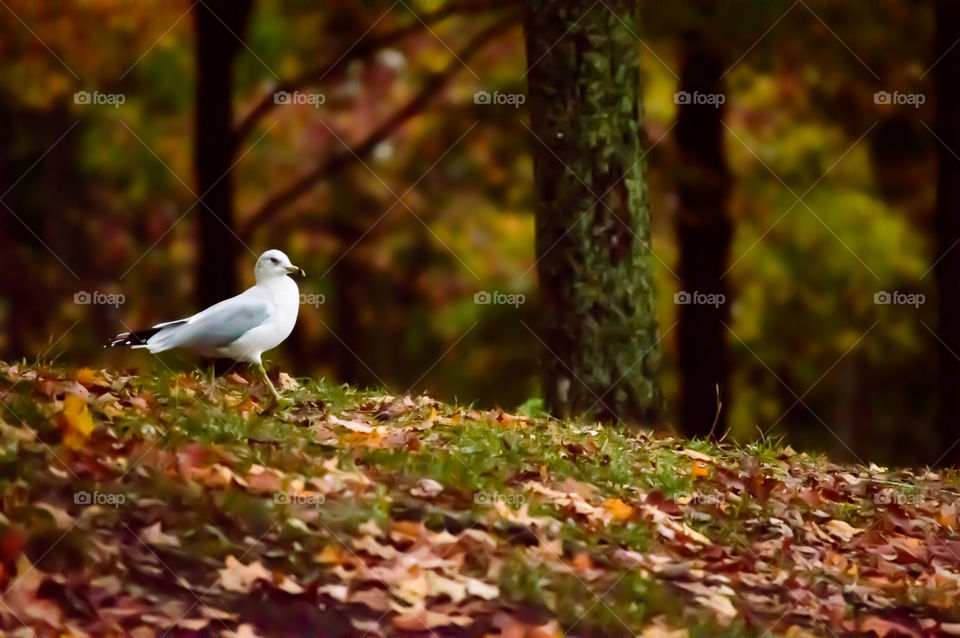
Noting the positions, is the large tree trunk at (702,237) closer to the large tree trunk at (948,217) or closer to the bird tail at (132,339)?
the large tree trunk at (948,217)

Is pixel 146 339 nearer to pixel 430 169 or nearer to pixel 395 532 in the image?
pixel 395 532

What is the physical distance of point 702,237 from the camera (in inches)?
546

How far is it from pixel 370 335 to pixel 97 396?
1816 centimetres

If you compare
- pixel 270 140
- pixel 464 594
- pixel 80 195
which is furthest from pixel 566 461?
pixel 80 195

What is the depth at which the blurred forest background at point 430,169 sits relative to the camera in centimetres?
1375

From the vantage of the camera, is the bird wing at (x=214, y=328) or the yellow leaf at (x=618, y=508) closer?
the yellow leaf at (x=618, y=508)

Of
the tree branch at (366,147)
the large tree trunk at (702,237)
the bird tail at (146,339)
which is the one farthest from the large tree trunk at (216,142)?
the bird tail at (146,339)

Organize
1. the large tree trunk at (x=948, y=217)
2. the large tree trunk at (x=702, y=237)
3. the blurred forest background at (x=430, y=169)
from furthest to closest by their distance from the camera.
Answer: the blurred forest background at (x=430, y=169)
the large tree trunk at (x=702, y=237)
the large tree trunk at (x=948, y=217)

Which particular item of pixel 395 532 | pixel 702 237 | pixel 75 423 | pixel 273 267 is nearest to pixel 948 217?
pixel 702 237

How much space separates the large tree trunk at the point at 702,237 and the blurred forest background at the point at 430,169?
0.07 metres

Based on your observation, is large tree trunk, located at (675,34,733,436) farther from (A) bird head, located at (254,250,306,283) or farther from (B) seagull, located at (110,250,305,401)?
(B) seagull, located at (110,250,305,401)

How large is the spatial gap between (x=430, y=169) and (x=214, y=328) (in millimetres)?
8084

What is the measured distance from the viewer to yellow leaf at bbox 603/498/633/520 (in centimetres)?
627

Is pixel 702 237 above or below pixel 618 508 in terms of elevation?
above
